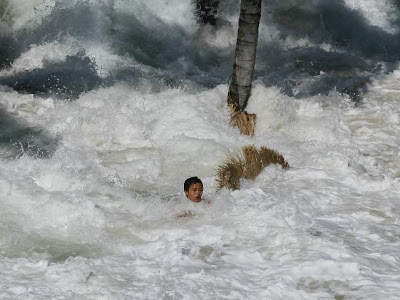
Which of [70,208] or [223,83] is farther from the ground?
[223,83]

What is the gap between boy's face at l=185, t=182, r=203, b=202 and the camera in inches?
328

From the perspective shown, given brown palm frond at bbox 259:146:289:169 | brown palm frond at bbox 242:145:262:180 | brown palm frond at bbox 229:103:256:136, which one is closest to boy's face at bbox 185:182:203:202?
brown palm frond at bbox 242:145:262:180

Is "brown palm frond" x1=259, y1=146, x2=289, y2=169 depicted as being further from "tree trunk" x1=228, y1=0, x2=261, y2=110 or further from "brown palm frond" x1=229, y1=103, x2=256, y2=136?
"tree trunk" x1=228, y1=0, x2=261, y2=110

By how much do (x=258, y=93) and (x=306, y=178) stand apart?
2.51 m

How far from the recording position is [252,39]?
10883 millimetres

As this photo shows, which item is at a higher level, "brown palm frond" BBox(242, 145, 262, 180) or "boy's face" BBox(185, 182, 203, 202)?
"brown palm frond" BBox(242, 145, 262, 180)

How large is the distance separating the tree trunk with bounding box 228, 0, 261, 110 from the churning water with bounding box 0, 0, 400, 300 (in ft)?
0.85

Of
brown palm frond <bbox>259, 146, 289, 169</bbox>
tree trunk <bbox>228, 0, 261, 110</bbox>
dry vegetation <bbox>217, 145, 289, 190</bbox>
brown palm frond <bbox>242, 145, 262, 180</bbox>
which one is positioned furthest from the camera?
tree trunk <bbox>228, 0, 261, 110</bbox>

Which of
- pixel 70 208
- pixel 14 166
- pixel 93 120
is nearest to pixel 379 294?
pixel 70 208

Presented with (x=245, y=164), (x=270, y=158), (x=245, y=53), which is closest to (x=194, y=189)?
(x=245, y=164)

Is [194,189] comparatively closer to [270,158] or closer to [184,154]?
[270,158]

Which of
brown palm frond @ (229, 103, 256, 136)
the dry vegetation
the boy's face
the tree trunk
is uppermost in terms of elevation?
the tree trunk

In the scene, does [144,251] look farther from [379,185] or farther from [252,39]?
[252,39]

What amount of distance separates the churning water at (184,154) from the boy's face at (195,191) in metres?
0.15
